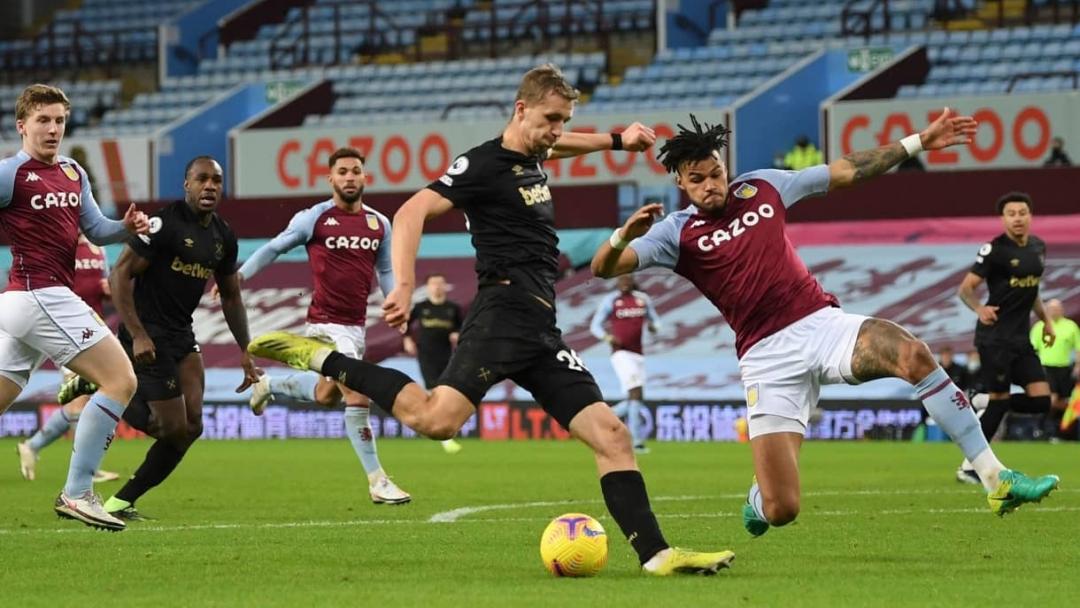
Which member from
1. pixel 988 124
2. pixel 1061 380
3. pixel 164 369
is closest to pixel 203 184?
pixel 164 369

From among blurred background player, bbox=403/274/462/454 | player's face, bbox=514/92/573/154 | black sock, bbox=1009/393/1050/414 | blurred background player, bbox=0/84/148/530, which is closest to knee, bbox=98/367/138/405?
blurred background player, bbox=0/84/148/530

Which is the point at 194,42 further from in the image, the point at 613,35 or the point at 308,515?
the point at 308,515

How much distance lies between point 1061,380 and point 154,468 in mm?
16589

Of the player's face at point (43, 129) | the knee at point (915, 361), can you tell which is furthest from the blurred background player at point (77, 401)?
the knee at point (915, 361)

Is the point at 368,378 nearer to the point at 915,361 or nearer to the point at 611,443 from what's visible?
the point at 611,443

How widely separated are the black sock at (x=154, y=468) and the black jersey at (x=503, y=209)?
4.05 meters

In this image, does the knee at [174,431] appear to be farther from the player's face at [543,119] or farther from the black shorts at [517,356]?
→ the player's face at [543,119]

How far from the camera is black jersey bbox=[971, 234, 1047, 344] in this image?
53.1 ft

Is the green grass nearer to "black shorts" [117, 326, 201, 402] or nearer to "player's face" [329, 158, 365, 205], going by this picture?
"black shorts" [117, 326, 201, 402]

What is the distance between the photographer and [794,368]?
9703 mm

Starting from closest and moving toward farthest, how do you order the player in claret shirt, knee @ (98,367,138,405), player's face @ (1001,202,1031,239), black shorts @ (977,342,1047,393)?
the player in claret shirt
knee @ (98,367,138,405)
player's face @ (1001,202,1031,239)
black shorts @ (977,342,1047,393)

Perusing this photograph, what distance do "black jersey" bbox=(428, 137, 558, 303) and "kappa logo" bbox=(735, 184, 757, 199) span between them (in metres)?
1.17

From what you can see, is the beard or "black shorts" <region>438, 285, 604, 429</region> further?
the beard

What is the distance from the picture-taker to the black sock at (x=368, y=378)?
30.1ft
